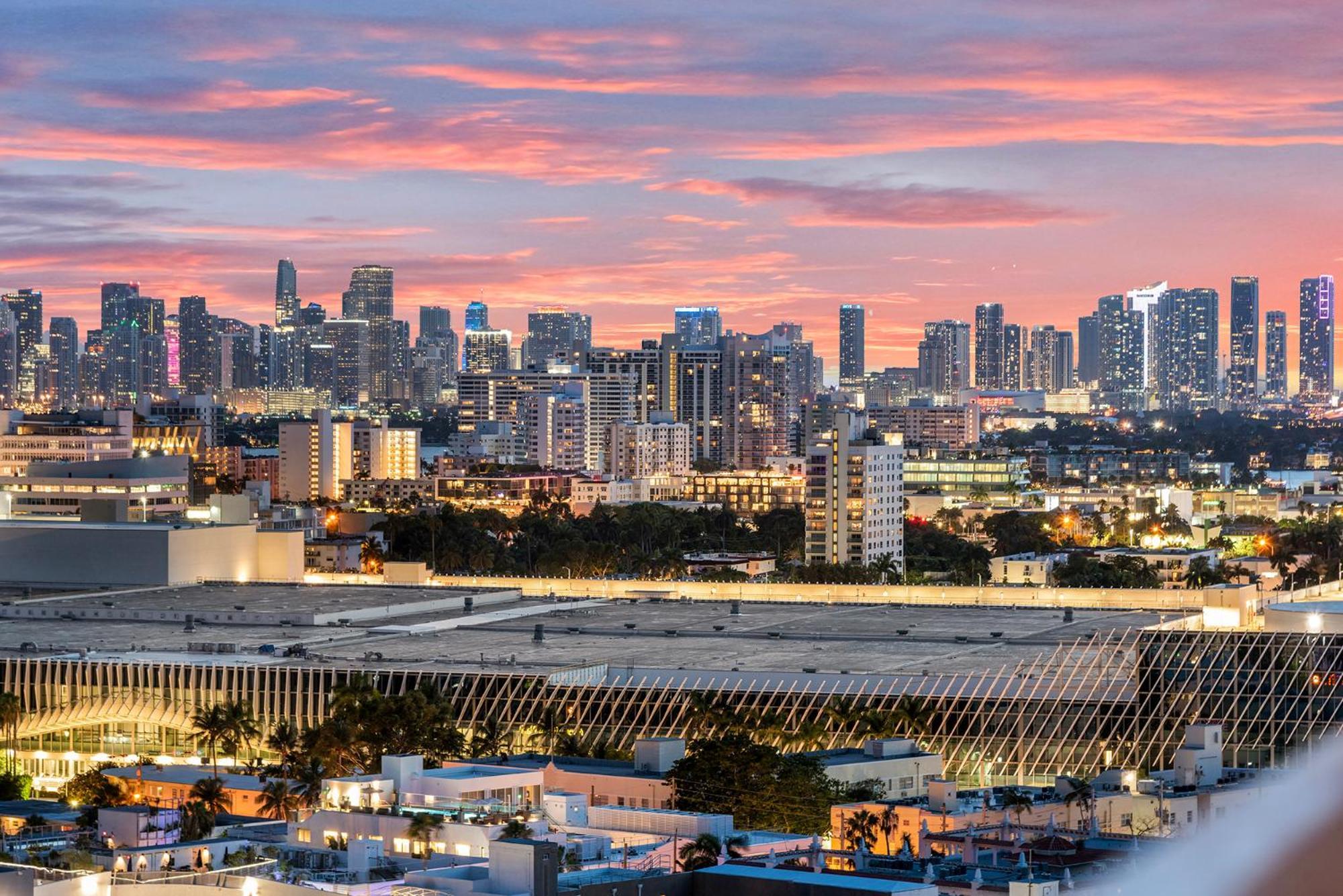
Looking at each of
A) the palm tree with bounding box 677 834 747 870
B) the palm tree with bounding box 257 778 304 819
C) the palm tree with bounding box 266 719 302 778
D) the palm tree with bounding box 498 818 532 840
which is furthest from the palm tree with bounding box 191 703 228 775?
the palm tree with bounding box 677 834 747 870

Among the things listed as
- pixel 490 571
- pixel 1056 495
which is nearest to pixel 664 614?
pixel 490 571

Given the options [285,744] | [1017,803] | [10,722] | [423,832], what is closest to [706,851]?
[423,832]

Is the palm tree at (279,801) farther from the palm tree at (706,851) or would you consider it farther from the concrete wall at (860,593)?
the concrete wall at (860,593)

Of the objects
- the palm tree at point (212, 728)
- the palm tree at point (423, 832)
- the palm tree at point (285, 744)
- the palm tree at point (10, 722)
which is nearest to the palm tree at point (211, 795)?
the palm tree at point (285, 744)

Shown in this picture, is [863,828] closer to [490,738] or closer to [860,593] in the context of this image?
[490,738]

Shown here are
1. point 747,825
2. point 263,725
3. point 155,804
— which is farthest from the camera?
point 263,725

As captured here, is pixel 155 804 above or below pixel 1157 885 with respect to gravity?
below

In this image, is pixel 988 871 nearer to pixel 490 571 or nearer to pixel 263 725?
pixel 263 725
